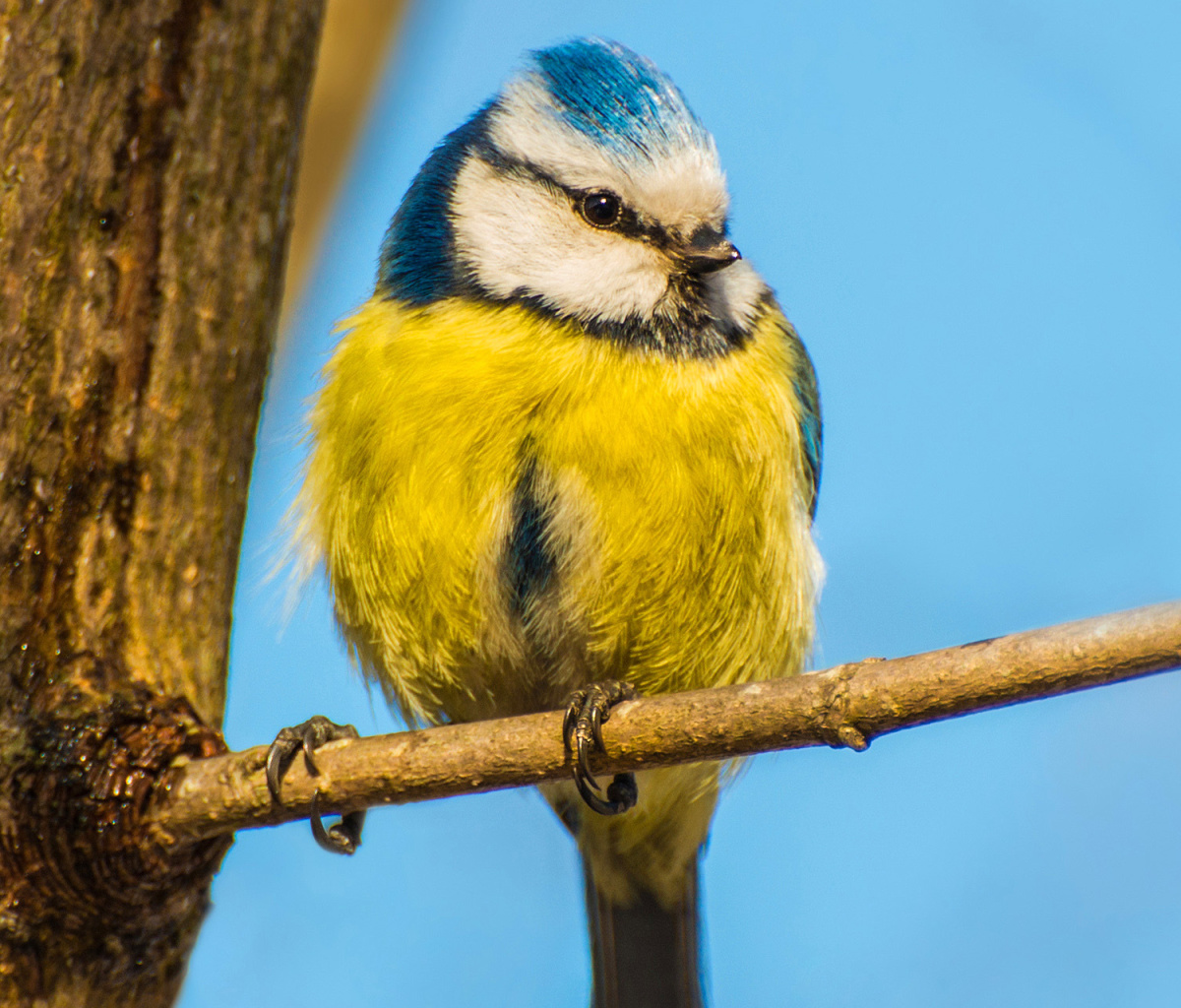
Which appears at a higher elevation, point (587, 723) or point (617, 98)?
point (617, 98)

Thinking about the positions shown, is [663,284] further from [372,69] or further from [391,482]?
[372,69]

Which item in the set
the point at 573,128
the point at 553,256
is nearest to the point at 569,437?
the point at 553,256

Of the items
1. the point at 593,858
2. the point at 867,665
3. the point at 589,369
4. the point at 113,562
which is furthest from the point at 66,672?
the point at 593,858

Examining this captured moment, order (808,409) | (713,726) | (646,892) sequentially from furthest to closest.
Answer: (646,892)
(808,409)
(713,726)

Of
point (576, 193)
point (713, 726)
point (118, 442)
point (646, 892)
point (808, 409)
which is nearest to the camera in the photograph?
point (713, 726)

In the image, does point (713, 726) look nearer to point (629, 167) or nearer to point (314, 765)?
point (314, 765)

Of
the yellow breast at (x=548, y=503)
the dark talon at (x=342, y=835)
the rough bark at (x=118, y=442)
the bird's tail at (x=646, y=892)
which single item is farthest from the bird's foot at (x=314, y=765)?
the bird's tail at (x=646, y=892)

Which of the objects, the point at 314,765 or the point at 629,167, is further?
the point at 629,167
